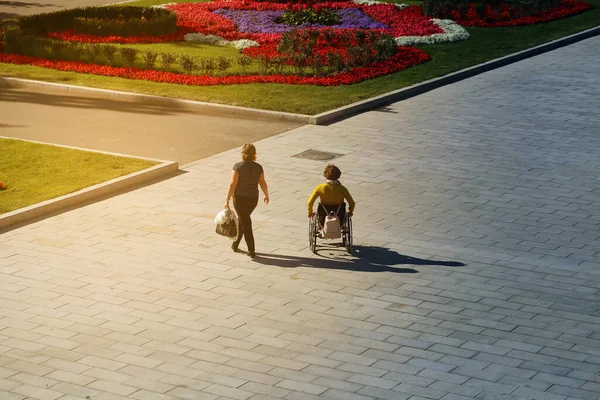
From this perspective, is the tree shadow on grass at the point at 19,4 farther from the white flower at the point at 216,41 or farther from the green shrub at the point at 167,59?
the green shrub at the point at 167,59

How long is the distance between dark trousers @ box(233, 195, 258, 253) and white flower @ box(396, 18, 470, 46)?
1573cm

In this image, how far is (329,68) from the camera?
24953 millimetres

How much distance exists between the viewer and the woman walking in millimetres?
13461

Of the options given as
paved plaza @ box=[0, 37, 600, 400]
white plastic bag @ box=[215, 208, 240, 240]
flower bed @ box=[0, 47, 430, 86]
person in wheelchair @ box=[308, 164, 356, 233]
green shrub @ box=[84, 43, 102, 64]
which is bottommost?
paved plaza @ box=[0, 37, 600, 400]

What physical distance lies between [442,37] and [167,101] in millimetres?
10539

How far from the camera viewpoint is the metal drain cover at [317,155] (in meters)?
18.1

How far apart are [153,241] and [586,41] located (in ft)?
67.2

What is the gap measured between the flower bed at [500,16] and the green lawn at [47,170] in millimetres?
17538

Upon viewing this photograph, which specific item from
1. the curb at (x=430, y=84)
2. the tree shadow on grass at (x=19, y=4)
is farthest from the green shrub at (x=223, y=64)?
the tree shadow on grass at (x=19, y=4)

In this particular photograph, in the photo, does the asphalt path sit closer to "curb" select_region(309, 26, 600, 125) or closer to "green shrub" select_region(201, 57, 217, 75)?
"curb" select_region(309, 26, 600, 125)

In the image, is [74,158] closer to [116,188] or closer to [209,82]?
[116,188]

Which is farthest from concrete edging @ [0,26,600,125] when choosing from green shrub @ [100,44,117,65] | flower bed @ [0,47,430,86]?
green shrub @ [100,44,117,65]

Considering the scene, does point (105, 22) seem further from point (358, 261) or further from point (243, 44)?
point (358, 261)

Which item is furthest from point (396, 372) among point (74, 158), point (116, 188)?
point (74, 158)
